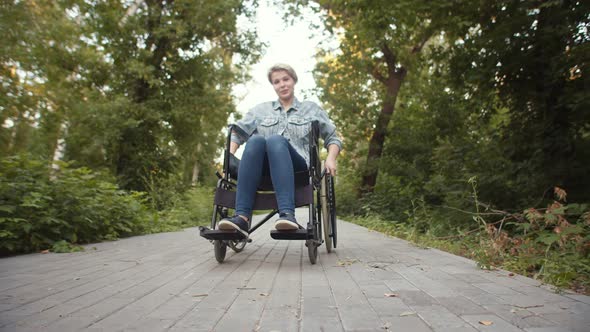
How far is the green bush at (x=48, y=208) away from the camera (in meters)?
3.49

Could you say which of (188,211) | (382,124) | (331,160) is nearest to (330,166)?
(331,160)

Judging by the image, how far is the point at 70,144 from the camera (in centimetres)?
1112

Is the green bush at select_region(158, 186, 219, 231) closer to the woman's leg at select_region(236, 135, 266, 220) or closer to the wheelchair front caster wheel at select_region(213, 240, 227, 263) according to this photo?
the wheelchair front caster wheel at select_region(213, 240, 227, 263)

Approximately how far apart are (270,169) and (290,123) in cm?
62

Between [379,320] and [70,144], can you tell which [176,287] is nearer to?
[379,320]

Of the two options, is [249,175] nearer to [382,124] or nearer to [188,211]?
[188,211]

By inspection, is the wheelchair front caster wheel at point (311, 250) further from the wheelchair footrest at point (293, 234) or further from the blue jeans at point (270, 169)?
the blue jeans at point (270, 169)

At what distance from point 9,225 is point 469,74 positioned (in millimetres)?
5853

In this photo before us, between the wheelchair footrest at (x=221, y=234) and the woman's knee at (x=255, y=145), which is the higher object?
the woman's knee at (x=255, y=145)

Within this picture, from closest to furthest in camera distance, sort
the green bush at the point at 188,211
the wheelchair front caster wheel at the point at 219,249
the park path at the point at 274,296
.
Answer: the park path at the point at 274,296
the wheelchair front caster wheel at the point at 219,249
the green bush at the point at 188,211

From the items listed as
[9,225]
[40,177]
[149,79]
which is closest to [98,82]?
[149,79]

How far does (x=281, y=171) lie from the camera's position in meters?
2.98

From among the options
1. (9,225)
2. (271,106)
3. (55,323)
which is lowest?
(55,323)

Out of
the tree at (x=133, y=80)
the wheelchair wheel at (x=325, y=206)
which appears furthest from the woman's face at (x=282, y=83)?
the tree at (x=133, y=80)
